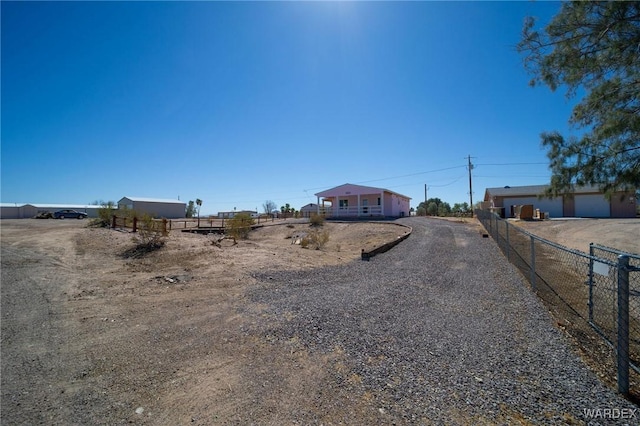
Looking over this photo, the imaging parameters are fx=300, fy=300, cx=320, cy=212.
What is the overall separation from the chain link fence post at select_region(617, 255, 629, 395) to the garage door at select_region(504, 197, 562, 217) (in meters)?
A: 34.5

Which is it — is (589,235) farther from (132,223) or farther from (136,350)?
(132,223)

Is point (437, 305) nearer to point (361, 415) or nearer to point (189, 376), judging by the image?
point (361, 415)

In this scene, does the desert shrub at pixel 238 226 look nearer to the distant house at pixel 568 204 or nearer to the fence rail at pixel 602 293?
the fence rail at pixel 602 293

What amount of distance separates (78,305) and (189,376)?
166 inches

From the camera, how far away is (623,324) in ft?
9.92

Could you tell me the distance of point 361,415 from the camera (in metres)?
→ 2.66

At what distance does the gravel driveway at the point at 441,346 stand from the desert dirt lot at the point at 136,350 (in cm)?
44

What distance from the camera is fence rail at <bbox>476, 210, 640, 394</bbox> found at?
2.97m

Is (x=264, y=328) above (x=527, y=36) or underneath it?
underneath

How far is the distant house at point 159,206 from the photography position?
49.5m

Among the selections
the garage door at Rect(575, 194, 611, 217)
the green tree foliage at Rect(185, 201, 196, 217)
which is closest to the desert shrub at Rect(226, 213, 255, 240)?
the garage door at Rect(575, 194, 611, 217)

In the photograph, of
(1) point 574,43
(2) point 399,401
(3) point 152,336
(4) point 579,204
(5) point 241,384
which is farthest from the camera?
(4) point 579,204

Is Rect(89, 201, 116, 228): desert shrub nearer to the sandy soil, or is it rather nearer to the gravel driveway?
the gravel driveway

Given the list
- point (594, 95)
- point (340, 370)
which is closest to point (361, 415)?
point (340, 370)
